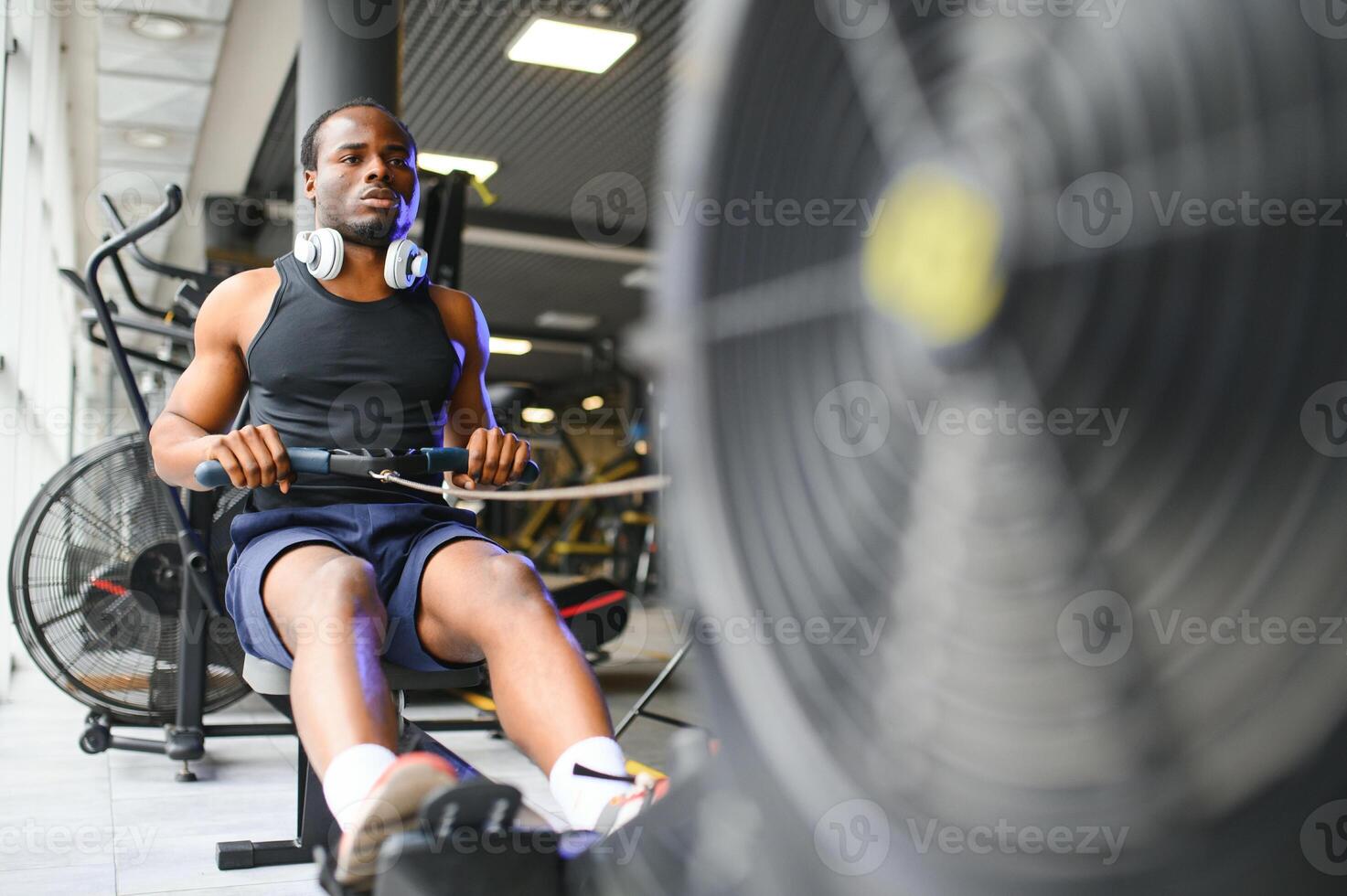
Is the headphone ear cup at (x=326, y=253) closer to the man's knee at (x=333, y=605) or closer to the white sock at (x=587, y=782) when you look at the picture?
the man's knee at (x=333, y=605)

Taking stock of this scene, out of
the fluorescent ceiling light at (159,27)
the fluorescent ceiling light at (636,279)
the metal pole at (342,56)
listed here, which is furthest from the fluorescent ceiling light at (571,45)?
the fluorescent ceiling light at (636,279)

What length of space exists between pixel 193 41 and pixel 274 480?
5311 millimetres

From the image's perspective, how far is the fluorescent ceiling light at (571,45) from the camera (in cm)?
543

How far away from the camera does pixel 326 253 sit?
4.97 ft

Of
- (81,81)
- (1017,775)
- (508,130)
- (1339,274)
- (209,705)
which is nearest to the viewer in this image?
(1339,274)

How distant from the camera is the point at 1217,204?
47cm

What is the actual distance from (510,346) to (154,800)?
12202mm

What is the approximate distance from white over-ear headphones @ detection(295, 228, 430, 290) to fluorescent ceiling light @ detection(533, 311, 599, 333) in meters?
10.8

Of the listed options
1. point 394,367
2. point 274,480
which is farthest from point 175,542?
point 274,480

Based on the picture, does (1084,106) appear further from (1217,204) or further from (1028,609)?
(1028,609)

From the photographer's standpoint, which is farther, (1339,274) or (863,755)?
(863,755)

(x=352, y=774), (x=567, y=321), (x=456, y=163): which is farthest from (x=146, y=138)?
(x=352, y=774)

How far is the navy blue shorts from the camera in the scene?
1348 millimetres

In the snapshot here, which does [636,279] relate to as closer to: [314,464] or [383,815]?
[314,464]
